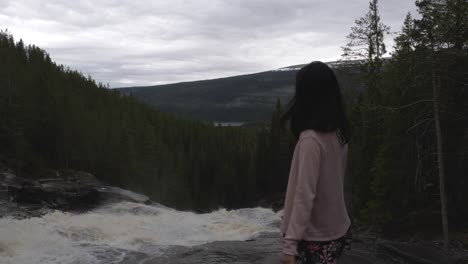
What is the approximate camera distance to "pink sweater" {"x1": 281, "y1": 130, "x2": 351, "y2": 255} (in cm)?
294

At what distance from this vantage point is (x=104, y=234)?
22.2 meters

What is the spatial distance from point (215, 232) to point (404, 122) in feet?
40.8

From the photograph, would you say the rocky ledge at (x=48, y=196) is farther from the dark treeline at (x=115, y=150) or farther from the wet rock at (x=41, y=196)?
the dark treeline at (x=115, y=150)

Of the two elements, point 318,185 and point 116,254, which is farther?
point 116,254

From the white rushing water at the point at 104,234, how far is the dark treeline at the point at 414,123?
24.4 ft

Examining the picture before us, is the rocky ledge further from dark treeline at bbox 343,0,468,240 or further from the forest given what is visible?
dark treeline at bbox 343,0,468,240

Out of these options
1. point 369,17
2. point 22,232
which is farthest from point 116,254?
point 369,17

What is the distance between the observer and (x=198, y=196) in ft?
212

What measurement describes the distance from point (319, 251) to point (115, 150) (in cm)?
5485

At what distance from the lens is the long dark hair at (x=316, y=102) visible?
313 cm

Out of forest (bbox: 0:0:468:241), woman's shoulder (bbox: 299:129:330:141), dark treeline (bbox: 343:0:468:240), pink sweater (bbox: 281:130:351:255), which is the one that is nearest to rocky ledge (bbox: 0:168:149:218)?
forest (bbox: 0:0:468:241)

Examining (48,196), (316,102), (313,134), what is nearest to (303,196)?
(313,134)

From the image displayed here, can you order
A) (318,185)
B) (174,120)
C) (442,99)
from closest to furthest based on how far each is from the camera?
(318,185), (442,99), (174,120)

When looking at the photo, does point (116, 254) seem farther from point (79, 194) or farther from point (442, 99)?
point (79, 194)
